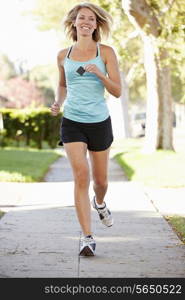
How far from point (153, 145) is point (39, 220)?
39.9 ft

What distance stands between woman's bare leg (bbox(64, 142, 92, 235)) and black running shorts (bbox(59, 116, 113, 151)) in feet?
0.20

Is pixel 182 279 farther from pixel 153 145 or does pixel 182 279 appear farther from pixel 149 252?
pixel 153 145

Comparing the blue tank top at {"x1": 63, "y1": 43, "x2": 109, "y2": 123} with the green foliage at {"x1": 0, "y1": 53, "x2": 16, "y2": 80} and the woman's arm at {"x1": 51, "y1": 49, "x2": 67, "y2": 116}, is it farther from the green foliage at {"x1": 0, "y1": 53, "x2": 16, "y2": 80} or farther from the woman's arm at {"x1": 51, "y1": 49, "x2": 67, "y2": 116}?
the green foliage at {"x1": 0, "y1": 53, "x2": 16, "y2": 80}

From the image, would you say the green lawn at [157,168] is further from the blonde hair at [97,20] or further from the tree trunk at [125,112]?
the tree trunk at [125,112]

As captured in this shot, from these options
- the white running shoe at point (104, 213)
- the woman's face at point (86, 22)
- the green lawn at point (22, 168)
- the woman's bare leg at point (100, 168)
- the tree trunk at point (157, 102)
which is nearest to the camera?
the woman's face at point (86, 22)

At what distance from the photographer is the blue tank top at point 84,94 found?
6684mm

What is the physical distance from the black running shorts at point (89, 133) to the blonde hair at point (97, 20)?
79 centimetres

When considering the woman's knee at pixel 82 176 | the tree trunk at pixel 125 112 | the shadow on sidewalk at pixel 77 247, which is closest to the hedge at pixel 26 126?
the tree trunk at pixel 125 112

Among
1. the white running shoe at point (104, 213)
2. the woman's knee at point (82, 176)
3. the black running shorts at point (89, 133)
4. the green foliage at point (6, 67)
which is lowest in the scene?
the green foliage at point (6, 67)

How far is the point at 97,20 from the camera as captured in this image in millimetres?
6973

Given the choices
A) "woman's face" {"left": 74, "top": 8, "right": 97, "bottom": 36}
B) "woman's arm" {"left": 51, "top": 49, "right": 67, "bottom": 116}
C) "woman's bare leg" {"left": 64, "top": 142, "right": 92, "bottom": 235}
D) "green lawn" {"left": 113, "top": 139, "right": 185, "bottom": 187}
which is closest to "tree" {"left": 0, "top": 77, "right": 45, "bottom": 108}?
"green lawn" {"left": 113, "top": 139, "right": 185, "bottom": 187}

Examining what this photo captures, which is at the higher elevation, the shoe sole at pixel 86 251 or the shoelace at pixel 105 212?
the shoe sole at pixel 86 251

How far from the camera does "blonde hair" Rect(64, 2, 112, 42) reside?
22.5 feet

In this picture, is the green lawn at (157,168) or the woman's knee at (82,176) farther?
the green lawn at (157,168)
